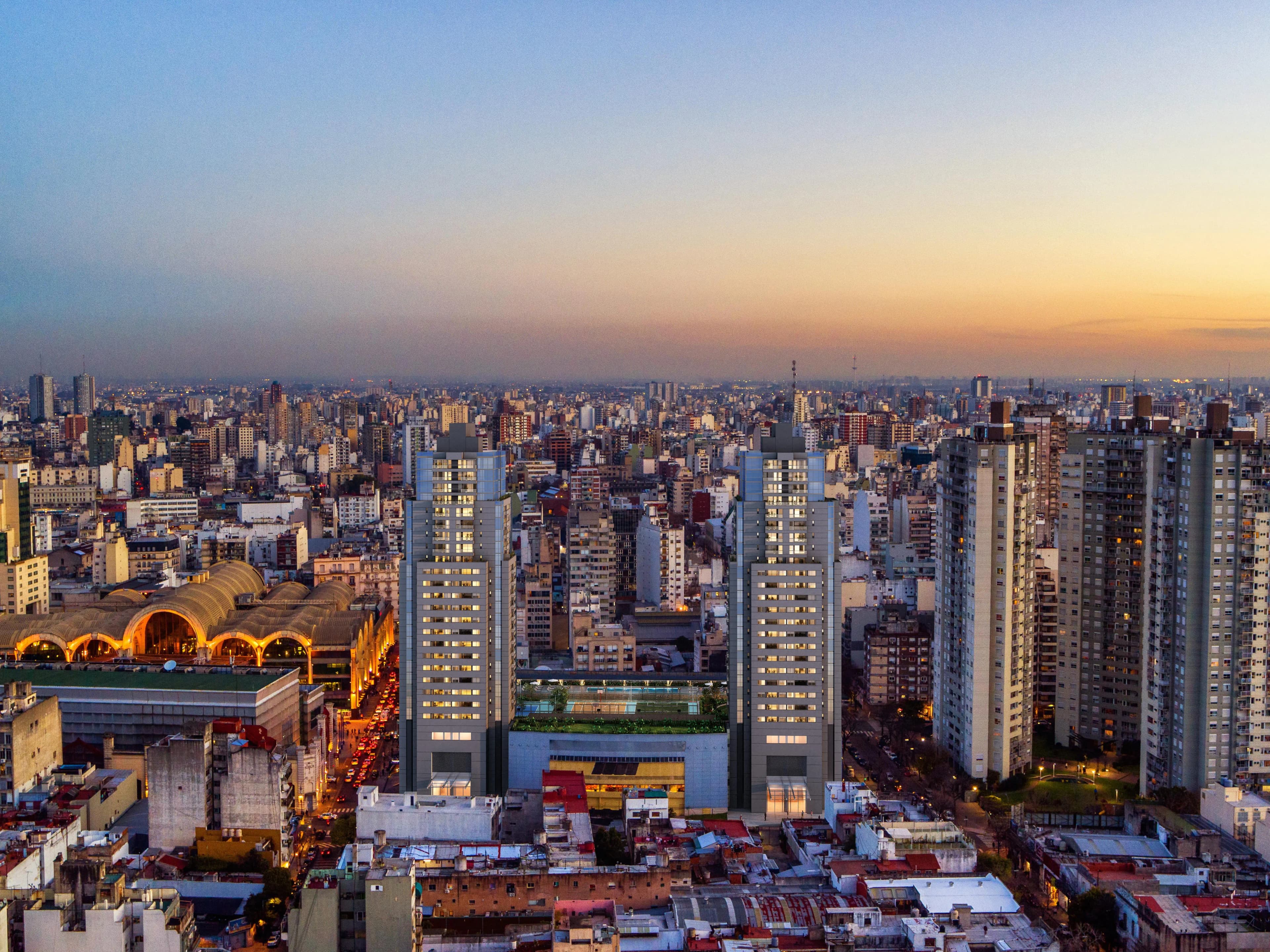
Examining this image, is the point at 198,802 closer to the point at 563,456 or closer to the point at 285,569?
the point at 285,569

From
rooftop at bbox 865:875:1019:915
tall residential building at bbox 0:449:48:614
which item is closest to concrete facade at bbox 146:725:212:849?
rooftop at bbox 865:875:1019:915

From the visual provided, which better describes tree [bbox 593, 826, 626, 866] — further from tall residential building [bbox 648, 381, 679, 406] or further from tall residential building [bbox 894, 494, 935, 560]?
tall residential building [bbox 648, 381, 679, 406]

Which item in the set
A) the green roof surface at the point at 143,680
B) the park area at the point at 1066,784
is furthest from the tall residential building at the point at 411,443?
the park area at the point at 1066,784

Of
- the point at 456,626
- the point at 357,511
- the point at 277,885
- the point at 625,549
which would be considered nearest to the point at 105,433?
the point at 357,511

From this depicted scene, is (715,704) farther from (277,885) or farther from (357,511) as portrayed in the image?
(357,511)

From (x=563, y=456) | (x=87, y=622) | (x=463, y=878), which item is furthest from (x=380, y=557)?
(x=563, y=456)

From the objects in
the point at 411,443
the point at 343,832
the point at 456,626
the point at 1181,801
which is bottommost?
the point at 343,832

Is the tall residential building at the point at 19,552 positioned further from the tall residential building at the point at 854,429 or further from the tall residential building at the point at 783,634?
the tall residential building at the point at 854,429
